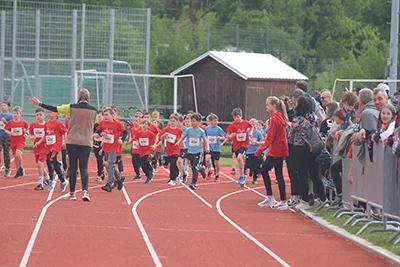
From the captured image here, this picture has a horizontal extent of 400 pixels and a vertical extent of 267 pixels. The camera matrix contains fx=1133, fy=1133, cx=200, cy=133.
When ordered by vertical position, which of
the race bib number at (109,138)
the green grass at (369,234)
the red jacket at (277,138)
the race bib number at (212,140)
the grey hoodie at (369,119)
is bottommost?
the green grass at (369,234)

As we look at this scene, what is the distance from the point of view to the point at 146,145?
84.5ft

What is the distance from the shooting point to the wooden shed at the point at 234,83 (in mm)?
44875

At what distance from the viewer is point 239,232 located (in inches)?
591

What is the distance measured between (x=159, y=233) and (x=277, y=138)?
5.43 meters

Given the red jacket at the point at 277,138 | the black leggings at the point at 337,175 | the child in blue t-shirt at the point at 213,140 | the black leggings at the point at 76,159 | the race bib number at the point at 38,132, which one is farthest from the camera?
the child in blue t-shirt at the point at 213,140

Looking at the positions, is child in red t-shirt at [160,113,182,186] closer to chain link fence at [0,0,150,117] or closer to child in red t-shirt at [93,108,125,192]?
child in red t-shirt at [93,108,125,192]

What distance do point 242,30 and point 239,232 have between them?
43917 millimetres

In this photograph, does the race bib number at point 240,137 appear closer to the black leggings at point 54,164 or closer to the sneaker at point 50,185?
the black leggings at point 54,164

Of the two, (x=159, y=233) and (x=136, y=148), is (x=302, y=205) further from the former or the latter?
(x=136, y=148)

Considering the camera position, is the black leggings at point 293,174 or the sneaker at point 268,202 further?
the sneaker at point 268,202

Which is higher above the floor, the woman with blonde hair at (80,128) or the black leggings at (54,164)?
the woman with blonde hair at (80,128)

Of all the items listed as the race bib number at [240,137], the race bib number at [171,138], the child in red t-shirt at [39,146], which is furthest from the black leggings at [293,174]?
the race bib number at [240,137]

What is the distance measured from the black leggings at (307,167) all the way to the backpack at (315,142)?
0.73 ft

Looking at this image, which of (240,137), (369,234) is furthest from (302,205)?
(240,137)
